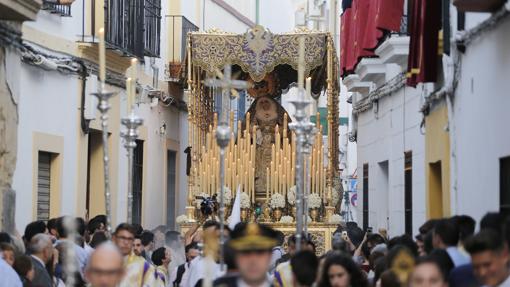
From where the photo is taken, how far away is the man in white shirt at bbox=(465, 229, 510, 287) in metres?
8.23

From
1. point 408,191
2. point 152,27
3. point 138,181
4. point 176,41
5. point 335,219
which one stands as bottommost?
point 335,219

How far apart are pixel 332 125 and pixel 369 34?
1501mm

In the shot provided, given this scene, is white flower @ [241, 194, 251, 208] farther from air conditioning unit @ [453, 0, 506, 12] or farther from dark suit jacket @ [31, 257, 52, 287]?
dark suit jacket @ [31, 257, 52, 287]

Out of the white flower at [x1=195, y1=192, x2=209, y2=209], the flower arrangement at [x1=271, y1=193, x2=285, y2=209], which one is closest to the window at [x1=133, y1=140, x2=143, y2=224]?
the white flower at [x1=195, y1=192, x2=209, y2=209]

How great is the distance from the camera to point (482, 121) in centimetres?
1482

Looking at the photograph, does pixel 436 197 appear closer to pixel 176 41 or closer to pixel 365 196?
pixel 365 196

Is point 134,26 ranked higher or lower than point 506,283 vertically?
higher

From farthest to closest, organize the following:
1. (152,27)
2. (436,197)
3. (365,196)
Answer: (365,196) < (152,27) < (436,197)

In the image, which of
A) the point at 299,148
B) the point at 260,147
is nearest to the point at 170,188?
the point at 260,147

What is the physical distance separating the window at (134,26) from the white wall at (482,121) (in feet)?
20.3

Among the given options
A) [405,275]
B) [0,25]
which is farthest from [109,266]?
[0,25]

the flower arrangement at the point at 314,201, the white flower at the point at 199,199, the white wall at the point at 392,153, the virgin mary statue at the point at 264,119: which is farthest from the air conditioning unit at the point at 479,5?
the virgin mary statue at the point at 264,119

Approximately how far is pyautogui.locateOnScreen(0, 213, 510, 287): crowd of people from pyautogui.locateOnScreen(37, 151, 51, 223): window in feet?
12.2

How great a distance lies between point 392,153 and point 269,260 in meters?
15.2
